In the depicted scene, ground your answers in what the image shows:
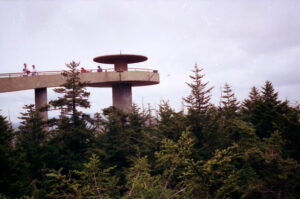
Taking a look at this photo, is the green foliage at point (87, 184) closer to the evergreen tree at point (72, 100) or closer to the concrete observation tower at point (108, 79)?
the evergreen tree at point (72, 100)

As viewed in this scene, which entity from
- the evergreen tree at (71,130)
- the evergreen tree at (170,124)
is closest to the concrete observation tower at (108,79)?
the evergreen tree at (71,130)

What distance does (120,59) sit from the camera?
31.9m

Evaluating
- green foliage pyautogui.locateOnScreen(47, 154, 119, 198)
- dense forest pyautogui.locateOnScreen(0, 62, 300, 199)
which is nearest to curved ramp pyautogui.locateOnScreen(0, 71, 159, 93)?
dense forest pyautogui.locateOnScreen(0, 62, 300, 199)

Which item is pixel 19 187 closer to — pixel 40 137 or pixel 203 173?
pixel 40 137

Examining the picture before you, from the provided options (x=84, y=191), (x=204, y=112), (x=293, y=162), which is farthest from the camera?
(x=204, y=112)

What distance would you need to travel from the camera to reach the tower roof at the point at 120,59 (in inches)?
1225

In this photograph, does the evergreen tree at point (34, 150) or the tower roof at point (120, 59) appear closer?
the evergreen tree at point (34, 150)

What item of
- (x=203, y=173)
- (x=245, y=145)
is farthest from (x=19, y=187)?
(x=245, y=145)

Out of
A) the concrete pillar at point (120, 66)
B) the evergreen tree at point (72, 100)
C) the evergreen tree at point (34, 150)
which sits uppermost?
the concrete pillar at point (120, 66)

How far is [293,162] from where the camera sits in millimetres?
12664

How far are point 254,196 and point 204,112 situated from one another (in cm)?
760

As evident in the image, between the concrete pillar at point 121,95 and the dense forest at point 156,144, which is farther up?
the concrete pillar at point 121,95

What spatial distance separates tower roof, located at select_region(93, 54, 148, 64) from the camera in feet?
102

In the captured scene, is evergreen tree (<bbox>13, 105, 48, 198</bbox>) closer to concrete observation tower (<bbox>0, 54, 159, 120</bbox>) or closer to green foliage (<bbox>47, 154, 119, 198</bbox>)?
concrete observation tower (<bbox>0, 54, 159, 120</bbox>)
